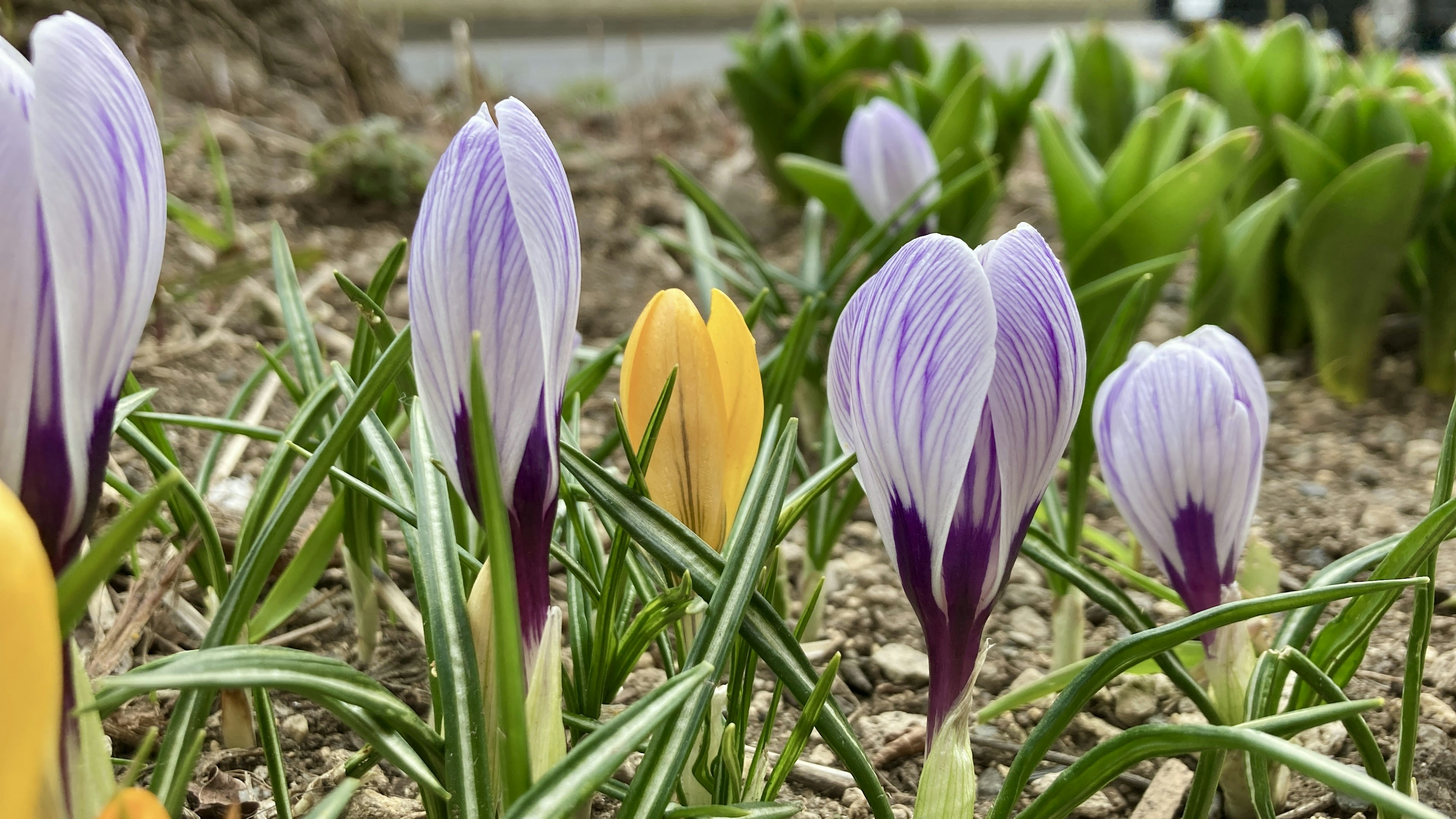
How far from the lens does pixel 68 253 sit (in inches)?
17.3

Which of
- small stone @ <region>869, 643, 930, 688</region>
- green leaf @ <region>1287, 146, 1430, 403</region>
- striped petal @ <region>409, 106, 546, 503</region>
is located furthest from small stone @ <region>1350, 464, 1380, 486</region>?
striped petal @ <region>409, 106, 546, 503</region>

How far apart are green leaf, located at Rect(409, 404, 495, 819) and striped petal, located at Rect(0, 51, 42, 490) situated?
0.60 ft

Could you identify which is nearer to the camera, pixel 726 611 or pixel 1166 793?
pixel 726 611

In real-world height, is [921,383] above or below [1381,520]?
above

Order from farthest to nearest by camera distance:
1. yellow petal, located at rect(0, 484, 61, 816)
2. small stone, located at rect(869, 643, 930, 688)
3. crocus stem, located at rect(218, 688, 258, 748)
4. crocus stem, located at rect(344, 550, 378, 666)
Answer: small stone, located at rect(869, 643, 930, 688) < crocus stem, located at rect(344, 550, 378, 666) < crocus stem, located at rect(218, 688, 258, 748) < yellow petal, located at rect(0, 484, 61, 816)

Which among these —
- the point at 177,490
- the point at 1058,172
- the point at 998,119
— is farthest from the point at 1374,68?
the point at 177,490

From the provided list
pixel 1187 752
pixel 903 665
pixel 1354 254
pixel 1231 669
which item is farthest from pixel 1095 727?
pixel 1354 254

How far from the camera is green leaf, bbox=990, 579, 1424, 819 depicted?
1.88ft

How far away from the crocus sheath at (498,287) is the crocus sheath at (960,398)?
155 millimetres

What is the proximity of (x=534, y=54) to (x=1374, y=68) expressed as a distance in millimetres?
4901

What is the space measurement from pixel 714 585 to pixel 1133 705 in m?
0.56

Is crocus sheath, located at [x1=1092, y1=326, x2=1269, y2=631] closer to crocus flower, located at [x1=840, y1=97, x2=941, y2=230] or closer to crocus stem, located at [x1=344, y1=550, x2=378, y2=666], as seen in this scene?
crocus stem, located at [x1=344, y1=550, x2=378, y2=666]

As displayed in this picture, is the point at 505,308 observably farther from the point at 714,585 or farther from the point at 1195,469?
the point at 1195,469


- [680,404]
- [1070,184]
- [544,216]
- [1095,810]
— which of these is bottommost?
[1095,810]
